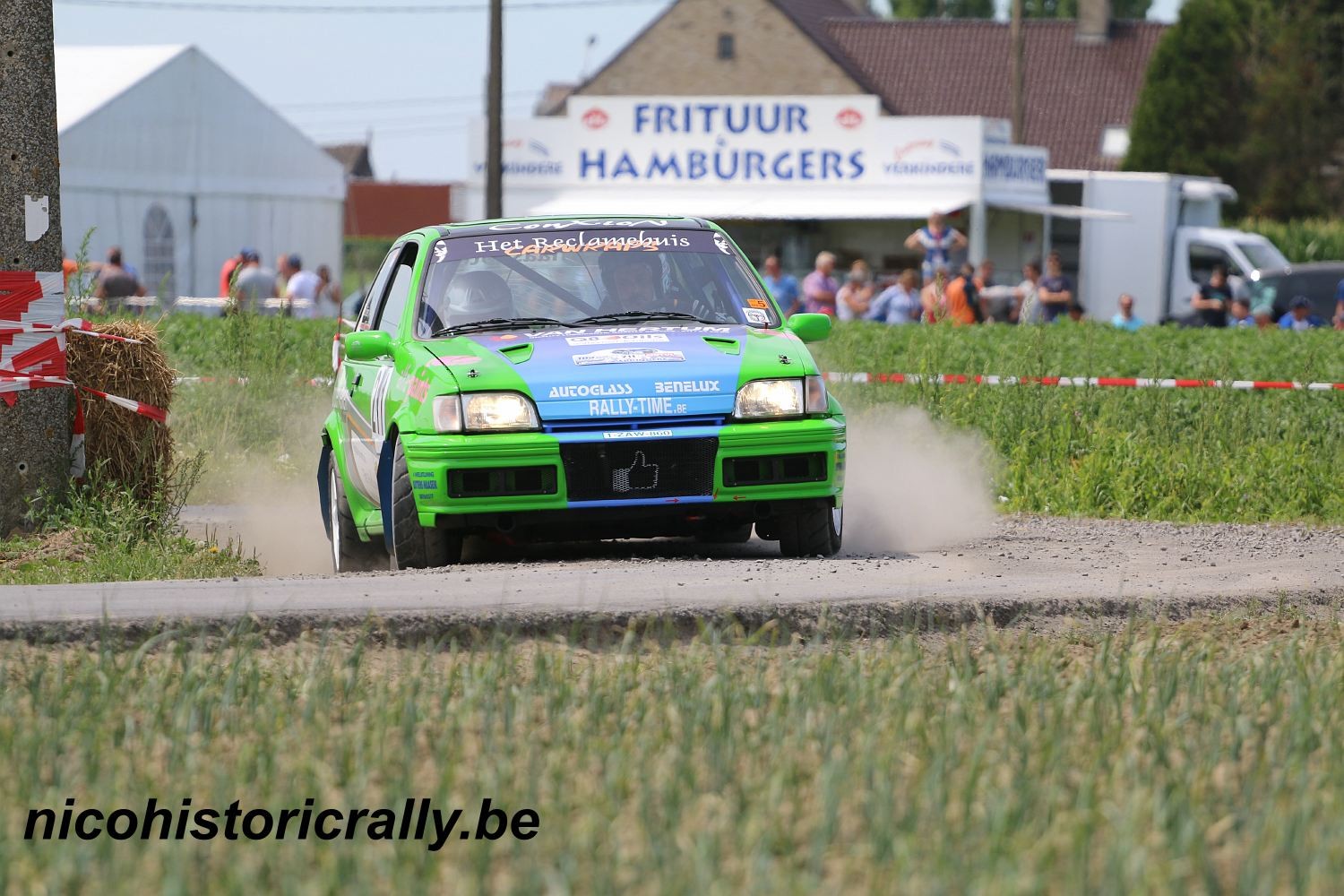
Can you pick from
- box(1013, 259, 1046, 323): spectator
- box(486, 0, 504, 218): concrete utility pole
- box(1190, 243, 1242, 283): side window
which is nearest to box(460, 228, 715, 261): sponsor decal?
box(1013, 259, 1046, 323): spectator

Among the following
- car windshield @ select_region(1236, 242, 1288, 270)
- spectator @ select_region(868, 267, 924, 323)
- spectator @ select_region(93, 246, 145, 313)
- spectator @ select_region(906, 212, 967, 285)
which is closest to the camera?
spectator @ select_region(93, 246, 145, 313)

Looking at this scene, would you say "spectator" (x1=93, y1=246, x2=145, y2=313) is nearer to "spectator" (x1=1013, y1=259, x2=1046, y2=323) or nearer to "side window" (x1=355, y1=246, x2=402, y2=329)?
"spectator" (x1=1013, y1=259, x2=1046, y2=323)

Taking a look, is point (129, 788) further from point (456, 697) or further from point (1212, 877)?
point (1212, 877)

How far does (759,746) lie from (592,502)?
11.6ft

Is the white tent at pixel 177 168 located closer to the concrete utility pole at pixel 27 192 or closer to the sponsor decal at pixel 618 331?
the concrete utility pole at pixel 27 192

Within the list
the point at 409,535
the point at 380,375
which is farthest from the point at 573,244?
the point at 409,535

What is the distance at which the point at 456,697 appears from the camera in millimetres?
5883

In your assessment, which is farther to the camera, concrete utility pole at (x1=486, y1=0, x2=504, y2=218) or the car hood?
concrete utility pole at (x1=486, y1=0, x2=504, y2=218)

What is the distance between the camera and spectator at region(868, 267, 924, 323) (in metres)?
23.9

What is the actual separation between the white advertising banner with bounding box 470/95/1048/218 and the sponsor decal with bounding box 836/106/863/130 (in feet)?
0.07

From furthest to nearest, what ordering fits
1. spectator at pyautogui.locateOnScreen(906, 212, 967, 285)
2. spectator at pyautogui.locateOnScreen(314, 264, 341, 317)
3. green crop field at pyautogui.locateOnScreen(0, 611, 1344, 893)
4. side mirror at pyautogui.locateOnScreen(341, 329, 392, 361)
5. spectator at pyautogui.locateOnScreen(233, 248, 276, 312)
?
spectator at pyautogui.locateOnScreen(314, 264, 341, 317), spectator at pyautogui.locateOnScreen(233, 248, 276, 312), spectator at pyautogui.locateOnScreen(906, 212, 967, 285), side mirror at pyautogui.locateOnScreen(341, 329, 392, 361), green crop field at pyautogui.locateOnScreen(0, 611, 1344, 893)

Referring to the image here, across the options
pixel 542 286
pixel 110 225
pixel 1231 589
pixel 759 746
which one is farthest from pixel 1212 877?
pixel 110 225

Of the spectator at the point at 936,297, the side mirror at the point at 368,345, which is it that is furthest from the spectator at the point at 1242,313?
the side mirror at the point at 368,345

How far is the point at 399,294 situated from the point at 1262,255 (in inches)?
992
